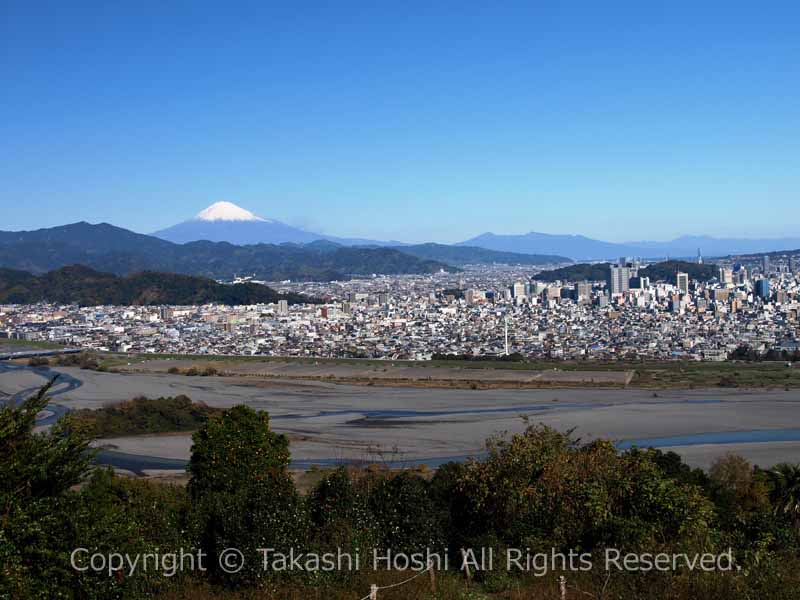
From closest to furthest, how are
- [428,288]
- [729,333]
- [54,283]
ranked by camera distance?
[729,333] → [54,283] → [428,288]

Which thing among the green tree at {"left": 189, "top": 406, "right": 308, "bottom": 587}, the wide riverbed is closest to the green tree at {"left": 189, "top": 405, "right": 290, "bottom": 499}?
the green tree at {"left": 189, "top": 406, "right": 308, "bottom": 587}

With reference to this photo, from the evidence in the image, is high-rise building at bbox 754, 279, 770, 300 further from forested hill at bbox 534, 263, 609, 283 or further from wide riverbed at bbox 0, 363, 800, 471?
wide riverbed at bbox 0, 363, 800, 471

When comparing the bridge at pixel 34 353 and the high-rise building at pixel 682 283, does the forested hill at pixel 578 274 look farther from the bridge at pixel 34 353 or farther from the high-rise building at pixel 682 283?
the bridge at pixel 34 353

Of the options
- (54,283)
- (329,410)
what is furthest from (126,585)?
(54,283)

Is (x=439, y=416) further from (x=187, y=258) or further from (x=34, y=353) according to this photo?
(x=187, y=258)

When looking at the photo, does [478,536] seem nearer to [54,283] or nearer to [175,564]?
[175,564]

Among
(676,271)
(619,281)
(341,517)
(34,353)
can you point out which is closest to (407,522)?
(341,517)
